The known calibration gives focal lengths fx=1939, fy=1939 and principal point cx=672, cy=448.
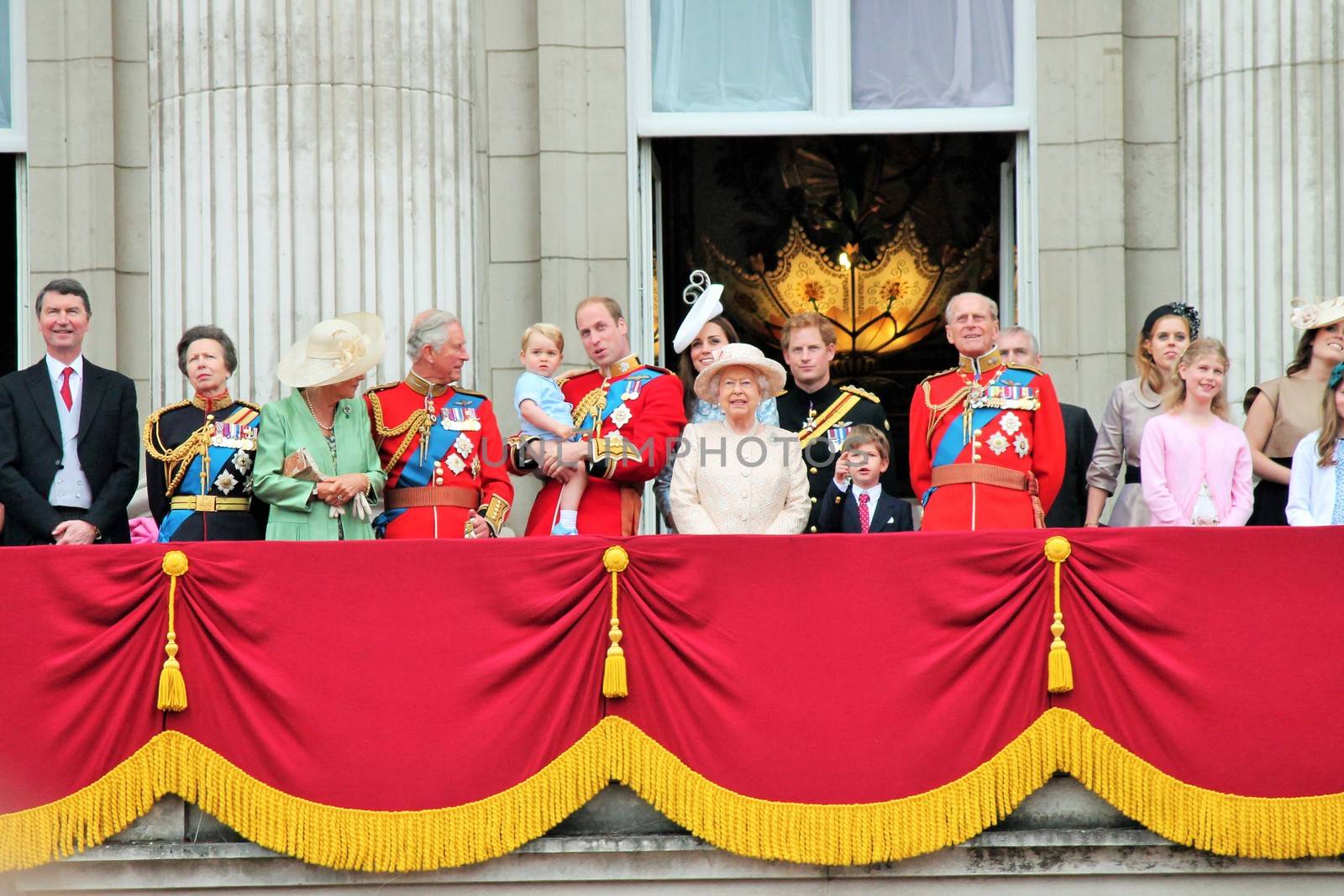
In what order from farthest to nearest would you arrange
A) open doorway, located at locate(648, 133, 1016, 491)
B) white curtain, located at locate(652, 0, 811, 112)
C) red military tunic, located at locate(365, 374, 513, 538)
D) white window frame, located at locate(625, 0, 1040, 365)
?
open doorway, located at locate(648, 133, 1016, 491)
white curtain, located at locate(652, 0, 811, 112)
white window frame, located at locate(625, 0, 1040, 365)
red military tunic, located at locate(365, 374, 513, 538)

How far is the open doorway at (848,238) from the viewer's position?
1373 centimetres

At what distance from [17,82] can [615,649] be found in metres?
6.23

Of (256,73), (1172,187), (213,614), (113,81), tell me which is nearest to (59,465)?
(213,614)

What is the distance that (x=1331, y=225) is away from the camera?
1052cm

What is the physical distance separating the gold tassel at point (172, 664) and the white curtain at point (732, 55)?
5.02 metres

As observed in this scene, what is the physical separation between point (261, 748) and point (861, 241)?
7.65 m

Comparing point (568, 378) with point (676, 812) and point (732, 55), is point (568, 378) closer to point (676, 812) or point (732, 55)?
point (676, 812)

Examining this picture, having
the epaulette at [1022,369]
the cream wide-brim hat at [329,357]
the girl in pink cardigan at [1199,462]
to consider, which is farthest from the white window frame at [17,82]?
the girl in pink cardigan at [1199,462]

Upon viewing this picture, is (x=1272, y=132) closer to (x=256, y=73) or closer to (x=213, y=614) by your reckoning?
(x=256, y=73)

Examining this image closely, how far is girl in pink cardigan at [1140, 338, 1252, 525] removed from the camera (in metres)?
8.21

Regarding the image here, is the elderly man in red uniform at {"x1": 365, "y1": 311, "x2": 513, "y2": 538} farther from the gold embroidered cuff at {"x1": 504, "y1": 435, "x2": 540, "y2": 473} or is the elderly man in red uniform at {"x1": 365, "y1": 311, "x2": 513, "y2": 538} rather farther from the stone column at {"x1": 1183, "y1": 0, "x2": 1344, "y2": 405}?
the stone column at {"x1": 1183, "y1": 0, "x2": 1344, "y2": 405}

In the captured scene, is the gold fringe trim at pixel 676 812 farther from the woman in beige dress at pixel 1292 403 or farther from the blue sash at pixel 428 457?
the woman in beige dress at pixel 1292 403

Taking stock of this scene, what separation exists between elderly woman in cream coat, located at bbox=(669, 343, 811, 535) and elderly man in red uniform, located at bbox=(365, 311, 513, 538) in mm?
884

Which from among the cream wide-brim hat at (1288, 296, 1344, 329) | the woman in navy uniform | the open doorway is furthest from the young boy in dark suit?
the open doorway
